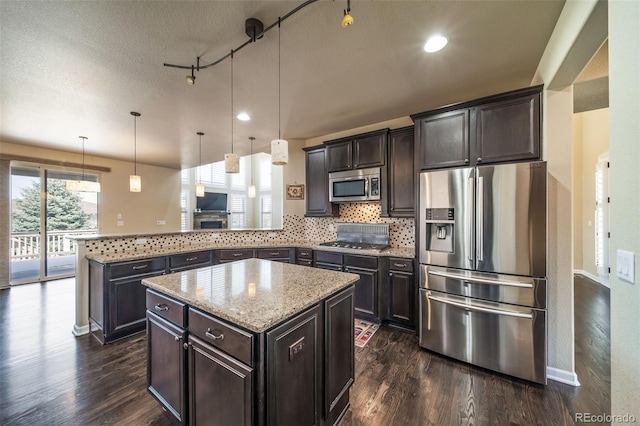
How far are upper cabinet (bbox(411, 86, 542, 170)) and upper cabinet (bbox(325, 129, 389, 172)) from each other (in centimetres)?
76

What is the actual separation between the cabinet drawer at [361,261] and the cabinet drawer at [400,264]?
0.19 metres

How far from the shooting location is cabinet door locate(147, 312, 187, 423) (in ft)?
4.82

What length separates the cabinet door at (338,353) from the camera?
151 cm

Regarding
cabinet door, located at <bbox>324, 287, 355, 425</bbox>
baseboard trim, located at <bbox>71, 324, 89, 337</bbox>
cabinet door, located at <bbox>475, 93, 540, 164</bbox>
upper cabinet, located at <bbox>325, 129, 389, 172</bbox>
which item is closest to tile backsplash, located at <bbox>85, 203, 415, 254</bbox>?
upper cabinet, located at <bbox>325, 129, 389, 172</bbox>

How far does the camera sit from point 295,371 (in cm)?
128

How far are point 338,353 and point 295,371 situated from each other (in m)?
0.43

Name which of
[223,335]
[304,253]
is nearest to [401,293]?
[304,253]

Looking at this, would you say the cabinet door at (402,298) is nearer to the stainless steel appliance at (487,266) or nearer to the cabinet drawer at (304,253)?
the stainless steel appliance at (487,266)

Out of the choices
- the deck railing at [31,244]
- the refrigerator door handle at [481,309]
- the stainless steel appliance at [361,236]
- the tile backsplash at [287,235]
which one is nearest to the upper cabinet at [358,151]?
the tile backsplash at [287,235]

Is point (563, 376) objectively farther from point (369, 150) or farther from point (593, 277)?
point (593, 277)

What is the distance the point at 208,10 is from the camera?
1.63 metres

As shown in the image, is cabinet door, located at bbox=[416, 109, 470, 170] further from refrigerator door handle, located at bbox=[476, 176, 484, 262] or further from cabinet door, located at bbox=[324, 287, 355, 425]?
cabinet door, located at bbox=[324, 287, 355, 425]

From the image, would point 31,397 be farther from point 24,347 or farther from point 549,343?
point 549,343

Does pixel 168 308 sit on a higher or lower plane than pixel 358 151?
lower
